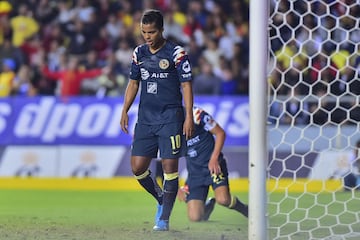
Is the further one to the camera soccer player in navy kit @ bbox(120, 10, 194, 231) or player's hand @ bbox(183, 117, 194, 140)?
soccer player in navy kit @ bbox(120, 10, 194, 231)

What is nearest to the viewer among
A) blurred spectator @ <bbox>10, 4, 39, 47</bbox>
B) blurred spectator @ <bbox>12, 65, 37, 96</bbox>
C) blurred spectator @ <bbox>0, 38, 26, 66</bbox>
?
blurred spectator @ <bbox>12, 65, 37, 96</bbox>

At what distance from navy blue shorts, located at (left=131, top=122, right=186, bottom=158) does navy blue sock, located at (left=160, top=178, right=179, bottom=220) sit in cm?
25

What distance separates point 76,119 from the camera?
14.8 meters

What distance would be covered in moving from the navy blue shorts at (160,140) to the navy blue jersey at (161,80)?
60 millimetres

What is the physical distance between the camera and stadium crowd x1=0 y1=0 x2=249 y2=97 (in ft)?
51.9

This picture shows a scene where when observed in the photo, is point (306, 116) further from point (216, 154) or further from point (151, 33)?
point (151, 33)

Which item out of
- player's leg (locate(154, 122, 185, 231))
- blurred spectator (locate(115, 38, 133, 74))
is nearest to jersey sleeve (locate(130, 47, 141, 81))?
player's leg (locate(154, 122, 185, 231))

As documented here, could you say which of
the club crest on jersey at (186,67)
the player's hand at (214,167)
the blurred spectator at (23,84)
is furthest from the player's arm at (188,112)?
the blurred spectator at (23,84)

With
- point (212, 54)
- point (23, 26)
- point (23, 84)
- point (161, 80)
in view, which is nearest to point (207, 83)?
point (212, 54)

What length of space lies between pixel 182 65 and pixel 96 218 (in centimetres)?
257

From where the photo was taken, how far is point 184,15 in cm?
1789

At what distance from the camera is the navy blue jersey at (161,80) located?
7906mm

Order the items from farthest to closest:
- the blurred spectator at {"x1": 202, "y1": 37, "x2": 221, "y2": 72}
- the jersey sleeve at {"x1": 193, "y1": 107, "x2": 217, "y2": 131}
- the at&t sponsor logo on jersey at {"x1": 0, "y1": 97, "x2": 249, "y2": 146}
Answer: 1. the blurred spectator at {"x1": 202, "y1": 37, "x2": 221, "y2": 72}
2. the at&t sponsor logo on jersey at {"x1": 0, "y1": 97, "x2": 249, "y2": 146}
3. the jersey sleeve at {"x1": 193, "y1": 107, "x2": 217, "y2": 131}

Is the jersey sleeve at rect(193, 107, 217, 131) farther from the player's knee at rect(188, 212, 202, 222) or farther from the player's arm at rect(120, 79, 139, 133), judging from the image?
the player's arm at rect(120, 79, 139, 133)
